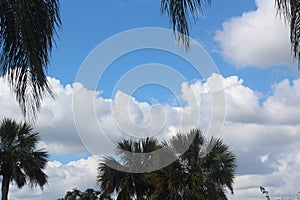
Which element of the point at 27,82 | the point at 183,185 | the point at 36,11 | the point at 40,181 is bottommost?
Answer: the point at 27,82

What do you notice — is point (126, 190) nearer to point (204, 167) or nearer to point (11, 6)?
point (204, 167)

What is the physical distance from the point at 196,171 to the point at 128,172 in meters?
4.18

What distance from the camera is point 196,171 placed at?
2228 centimetres

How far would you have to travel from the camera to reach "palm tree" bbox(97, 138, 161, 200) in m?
24.5

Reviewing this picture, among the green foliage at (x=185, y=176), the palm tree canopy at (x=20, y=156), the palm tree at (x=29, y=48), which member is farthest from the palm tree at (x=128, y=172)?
the palm tree at (x=29, y=48)

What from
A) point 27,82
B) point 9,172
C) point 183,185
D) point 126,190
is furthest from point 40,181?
point 27,82

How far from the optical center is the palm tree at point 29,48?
15.9ft

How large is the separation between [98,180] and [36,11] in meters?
21.7

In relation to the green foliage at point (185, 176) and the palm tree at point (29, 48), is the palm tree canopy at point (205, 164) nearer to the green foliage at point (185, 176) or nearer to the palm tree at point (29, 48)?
the green foliage at point (185, 176)

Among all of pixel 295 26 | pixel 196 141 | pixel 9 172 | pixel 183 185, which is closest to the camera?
pixel 295 26

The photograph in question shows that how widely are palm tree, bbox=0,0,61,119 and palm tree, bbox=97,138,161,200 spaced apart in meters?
19.3

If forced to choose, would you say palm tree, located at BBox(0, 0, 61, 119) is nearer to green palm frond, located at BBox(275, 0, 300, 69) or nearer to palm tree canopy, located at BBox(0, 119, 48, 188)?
green palm frond, located at BBox(275, 0, 300, 69)

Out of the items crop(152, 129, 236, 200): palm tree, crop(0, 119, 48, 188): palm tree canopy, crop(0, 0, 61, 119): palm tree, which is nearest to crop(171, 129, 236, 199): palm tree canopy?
crop(152, 129, 236, 200): palm tree

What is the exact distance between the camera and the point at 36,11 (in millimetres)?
4996
